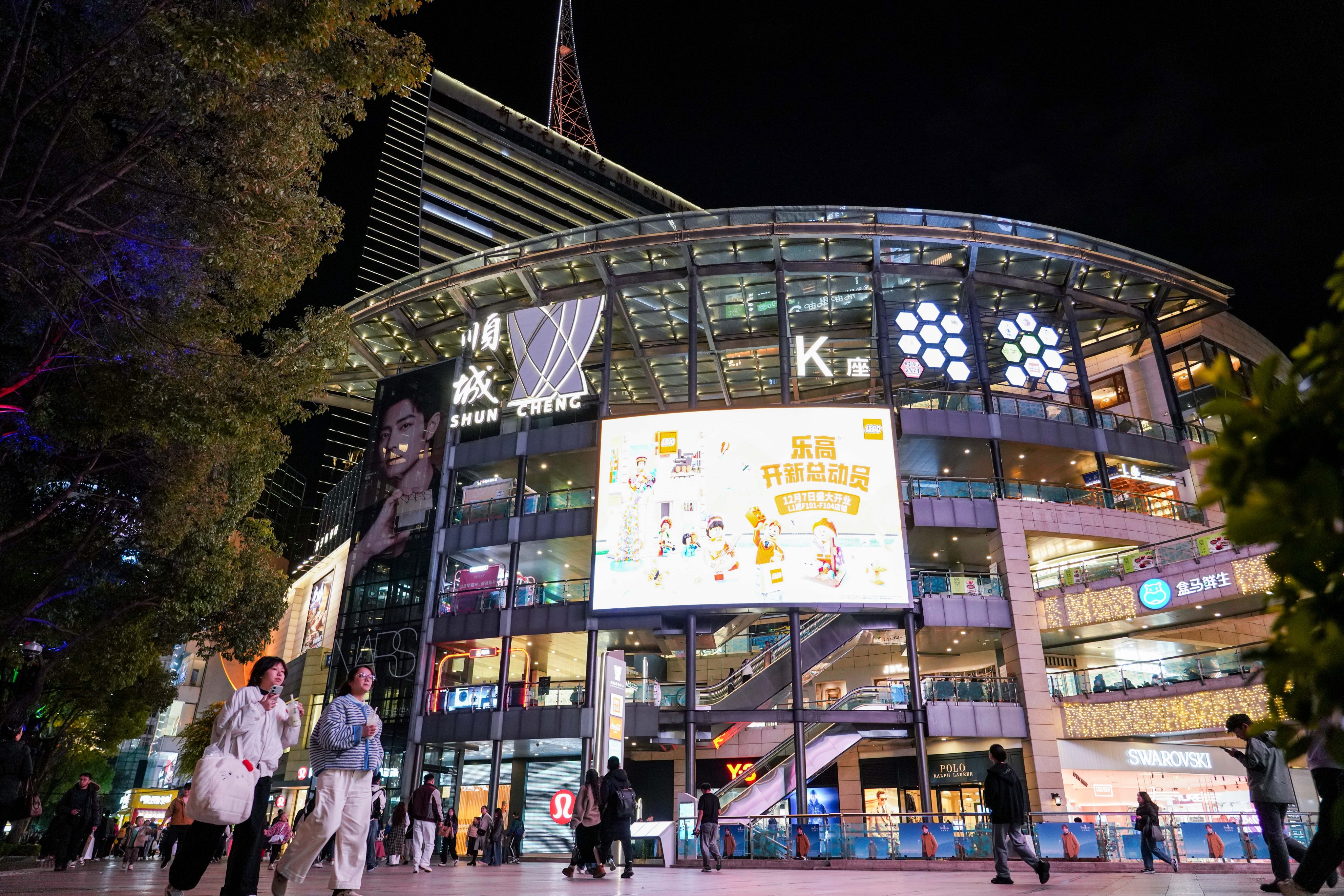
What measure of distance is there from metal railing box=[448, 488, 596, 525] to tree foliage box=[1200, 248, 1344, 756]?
25.2 metres

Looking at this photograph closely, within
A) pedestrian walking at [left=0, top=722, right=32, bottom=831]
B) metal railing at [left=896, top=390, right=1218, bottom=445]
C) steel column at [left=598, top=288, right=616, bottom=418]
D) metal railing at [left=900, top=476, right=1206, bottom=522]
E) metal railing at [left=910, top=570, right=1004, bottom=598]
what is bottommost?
pedestrian walking at [left=0, top=722, right=32, bottom=831]

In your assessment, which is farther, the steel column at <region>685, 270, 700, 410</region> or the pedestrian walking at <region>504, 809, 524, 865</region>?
the steel column at <region>685, 270, 700, 410</region>

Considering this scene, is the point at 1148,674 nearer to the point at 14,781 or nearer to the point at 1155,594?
the point at 1155,594

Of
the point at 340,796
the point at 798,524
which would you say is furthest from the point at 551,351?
the point at 340,796

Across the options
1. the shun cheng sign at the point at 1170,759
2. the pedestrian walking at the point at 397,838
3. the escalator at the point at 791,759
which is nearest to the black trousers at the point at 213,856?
the pedestrian walking at the point at 397,838

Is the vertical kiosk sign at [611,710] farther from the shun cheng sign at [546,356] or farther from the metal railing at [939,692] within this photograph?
the shun cheng sign at [546,356]

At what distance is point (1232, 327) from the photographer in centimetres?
3588

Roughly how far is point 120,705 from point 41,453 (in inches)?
423

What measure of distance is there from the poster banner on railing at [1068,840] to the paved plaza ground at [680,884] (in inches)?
11.6

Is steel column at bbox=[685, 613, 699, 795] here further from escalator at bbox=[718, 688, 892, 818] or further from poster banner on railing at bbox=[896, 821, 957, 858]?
poster banner on railing at bbox=[896, 821, 957, 858]

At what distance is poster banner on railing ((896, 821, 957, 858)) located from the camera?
1500 cm

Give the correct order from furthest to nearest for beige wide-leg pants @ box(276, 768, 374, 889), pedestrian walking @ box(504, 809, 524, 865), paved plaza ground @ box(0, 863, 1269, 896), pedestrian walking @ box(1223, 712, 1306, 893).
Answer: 1. pedestrian walking @ box(504, 809, 524, 865)
2. paved plaza ground @ box(0, 863, 1269, 896)
3. pedestrian walking @ box(1223, 712, 1306, 893)
4. beige wide-leg pants @ box(276, 768, 374, 889)

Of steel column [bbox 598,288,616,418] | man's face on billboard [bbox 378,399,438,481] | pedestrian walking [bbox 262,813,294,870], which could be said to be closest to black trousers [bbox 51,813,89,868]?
pedestrian walking [bbox 262,813,294,870]

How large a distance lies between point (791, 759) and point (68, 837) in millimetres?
16393
